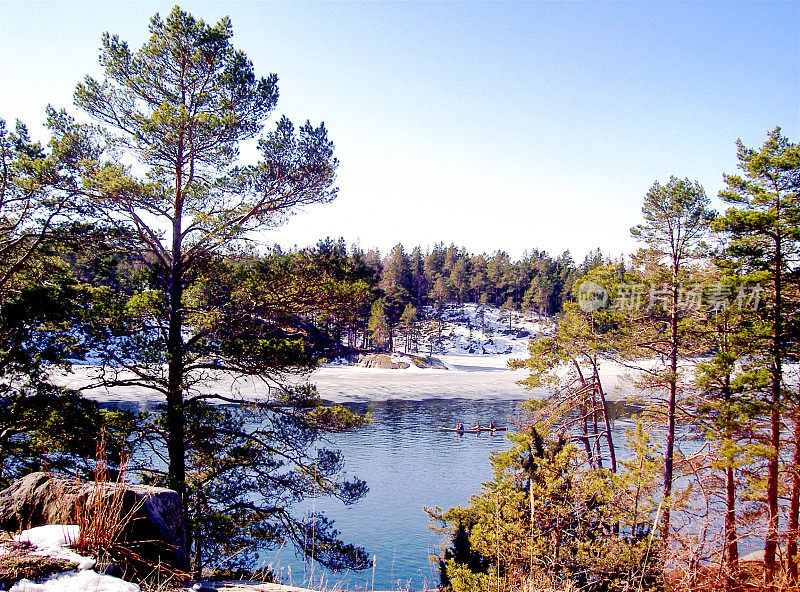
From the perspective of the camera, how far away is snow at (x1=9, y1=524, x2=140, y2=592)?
3.66 meters

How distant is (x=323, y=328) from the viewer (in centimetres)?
1220

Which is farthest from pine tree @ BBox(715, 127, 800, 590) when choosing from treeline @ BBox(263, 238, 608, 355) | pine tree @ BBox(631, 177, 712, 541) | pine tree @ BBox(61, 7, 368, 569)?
treeline @ BBox(263, 238, 608, 355)

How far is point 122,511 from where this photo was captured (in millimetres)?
4895

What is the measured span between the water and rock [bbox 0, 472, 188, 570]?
6785mm

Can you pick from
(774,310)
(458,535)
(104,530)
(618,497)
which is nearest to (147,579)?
(104,530)

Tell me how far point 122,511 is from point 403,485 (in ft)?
74.7

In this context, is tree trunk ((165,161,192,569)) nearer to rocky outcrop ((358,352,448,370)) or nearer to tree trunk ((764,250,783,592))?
tree trunk ((764,250,783,592))

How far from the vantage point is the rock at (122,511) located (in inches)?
189

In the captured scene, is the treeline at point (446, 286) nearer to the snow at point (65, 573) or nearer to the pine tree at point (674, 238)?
the pine tree at point (674, 238)

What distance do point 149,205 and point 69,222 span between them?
1652 mm

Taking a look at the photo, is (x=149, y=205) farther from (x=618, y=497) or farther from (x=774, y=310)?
Answer: (x=774, y=310)

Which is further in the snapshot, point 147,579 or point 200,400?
point 200,400

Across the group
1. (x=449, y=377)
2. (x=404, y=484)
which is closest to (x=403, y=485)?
(x=404, y=484)

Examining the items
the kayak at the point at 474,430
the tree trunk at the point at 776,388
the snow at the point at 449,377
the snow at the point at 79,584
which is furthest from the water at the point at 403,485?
the snow at the point at 79,584
